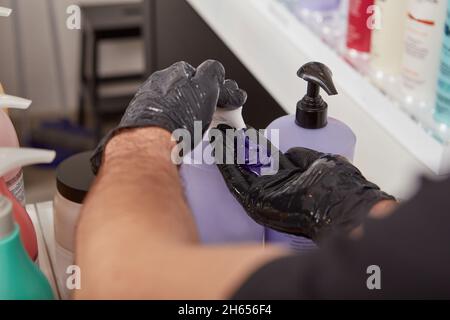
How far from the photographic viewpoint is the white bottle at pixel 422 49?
77 cm

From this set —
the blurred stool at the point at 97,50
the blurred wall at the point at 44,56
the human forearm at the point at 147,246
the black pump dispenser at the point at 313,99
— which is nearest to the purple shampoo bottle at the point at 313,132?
the black pump dispenser at the point at 313,99

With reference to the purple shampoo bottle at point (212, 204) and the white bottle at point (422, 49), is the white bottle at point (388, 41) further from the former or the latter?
the purple shampoo bottle at point (212, 204)

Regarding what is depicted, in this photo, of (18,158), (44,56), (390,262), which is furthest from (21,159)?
(44,56)

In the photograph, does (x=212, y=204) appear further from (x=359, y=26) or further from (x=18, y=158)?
(x=359, y=26)

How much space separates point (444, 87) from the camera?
2.49 ft

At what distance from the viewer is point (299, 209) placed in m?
0.63

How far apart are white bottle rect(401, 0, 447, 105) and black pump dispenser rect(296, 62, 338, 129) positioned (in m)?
0.13

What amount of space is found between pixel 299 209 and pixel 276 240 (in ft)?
0.39

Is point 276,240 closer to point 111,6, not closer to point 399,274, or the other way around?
point 399,274

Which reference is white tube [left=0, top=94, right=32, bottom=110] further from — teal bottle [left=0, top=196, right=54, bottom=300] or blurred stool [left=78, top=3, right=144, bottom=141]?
blurred stool [left=78, top=3, right=144, bottom=141]

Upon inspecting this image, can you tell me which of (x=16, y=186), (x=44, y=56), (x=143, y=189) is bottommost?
(x=44, y=56)

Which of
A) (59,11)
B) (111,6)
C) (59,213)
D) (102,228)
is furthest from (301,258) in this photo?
(59,11)

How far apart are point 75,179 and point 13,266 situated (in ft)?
0.54
